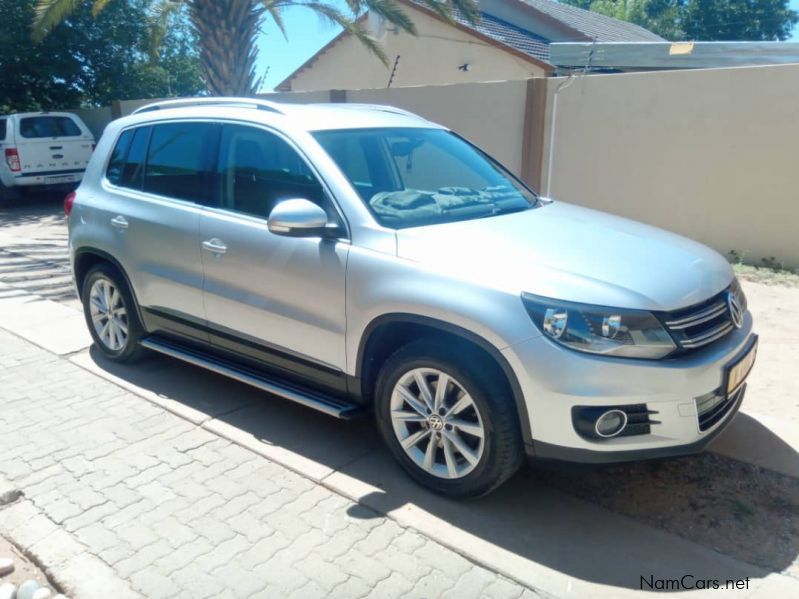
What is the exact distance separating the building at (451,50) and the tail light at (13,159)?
771cm

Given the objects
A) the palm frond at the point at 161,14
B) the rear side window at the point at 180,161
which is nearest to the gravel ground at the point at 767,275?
the rear side window at the point at 180,161

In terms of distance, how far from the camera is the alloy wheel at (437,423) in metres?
3.25

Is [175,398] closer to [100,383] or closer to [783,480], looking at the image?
[100,383]

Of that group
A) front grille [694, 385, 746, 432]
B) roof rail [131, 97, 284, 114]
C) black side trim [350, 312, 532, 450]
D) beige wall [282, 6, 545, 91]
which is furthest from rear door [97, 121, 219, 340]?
beige wall [282, 6, 545, 91]

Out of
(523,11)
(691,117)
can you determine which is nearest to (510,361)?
(691,117)

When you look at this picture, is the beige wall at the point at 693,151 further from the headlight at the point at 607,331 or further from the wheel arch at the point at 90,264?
the wheel arch at the point at 90,264

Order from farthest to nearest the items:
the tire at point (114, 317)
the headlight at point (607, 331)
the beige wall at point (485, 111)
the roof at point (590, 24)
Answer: the roof at point (590, 24) → the beige wall at point (485, 111) → the tire at point (114, 317) → the headlight at point (607, 331)

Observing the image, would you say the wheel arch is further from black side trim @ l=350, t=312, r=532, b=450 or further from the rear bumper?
the rear bumper

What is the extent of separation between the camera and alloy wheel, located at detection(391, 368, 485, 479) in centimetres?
325

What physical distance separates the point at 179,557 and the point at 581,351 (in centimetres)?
196

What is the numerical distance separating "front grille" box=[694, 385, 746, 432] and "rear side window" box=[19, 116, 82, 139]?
14.6m

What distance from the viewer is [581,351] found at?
2.91 m

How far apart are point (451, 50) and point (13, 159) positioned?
10.2 metres

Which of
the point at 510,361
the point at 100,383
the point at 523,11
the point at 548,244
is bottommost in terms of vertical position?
the point at 100,383
